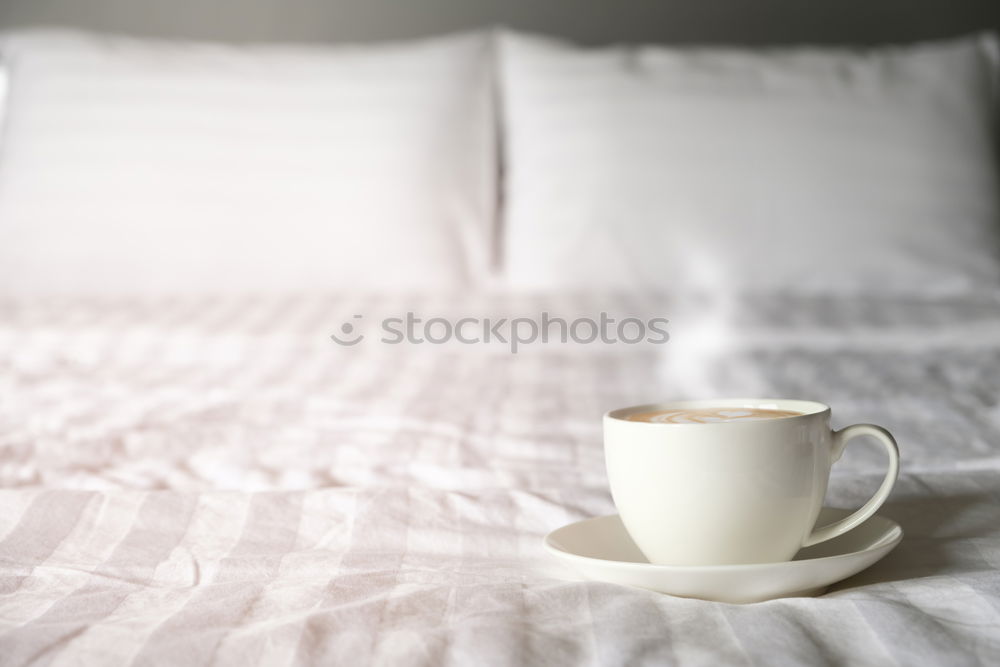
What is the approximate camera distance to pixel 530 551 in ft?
2.04

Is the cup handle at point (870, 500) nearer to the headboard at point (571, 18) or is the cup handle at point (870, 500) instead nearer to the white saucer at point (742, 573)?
the white saucer at point (742, 573)

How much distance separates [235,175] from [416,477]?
2.85 ft

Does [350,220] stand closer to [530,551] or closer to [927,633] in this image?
→ [530,551]

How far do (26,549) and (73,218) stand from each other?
963 millimetres

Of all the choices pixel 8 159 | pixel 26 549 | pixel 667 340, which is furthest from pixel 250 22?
pixel 26 549

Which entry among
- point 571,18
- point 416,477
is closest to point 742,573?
point 416,477

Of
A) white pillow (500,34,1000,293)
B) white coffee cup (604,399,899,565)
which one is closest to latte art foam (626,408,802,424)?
white coffee cup (604,399,899,565)

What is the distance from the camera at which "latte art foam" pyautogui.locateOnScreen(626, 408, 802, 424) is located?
0.51m

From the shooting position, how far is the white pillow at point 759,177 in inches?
56.7

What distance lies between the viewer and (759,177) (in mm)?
1483

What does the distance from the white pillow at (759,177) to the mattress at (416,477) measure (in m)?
0.14

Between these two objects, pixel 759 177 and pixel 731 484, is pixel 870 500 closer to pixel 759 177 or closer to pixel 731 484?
pixel 731 484

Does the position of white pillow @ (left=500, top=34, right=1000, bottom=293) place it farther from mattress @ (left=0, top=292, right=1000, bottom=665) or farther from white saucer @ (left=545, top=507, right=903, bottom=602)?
white saucer @ (left=545, top=507, right=903, bottom=602)

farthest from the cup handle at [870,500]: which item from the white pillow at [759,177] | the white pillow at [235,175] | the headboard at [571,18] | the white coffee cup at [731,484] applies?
the headboard at [571,18]
